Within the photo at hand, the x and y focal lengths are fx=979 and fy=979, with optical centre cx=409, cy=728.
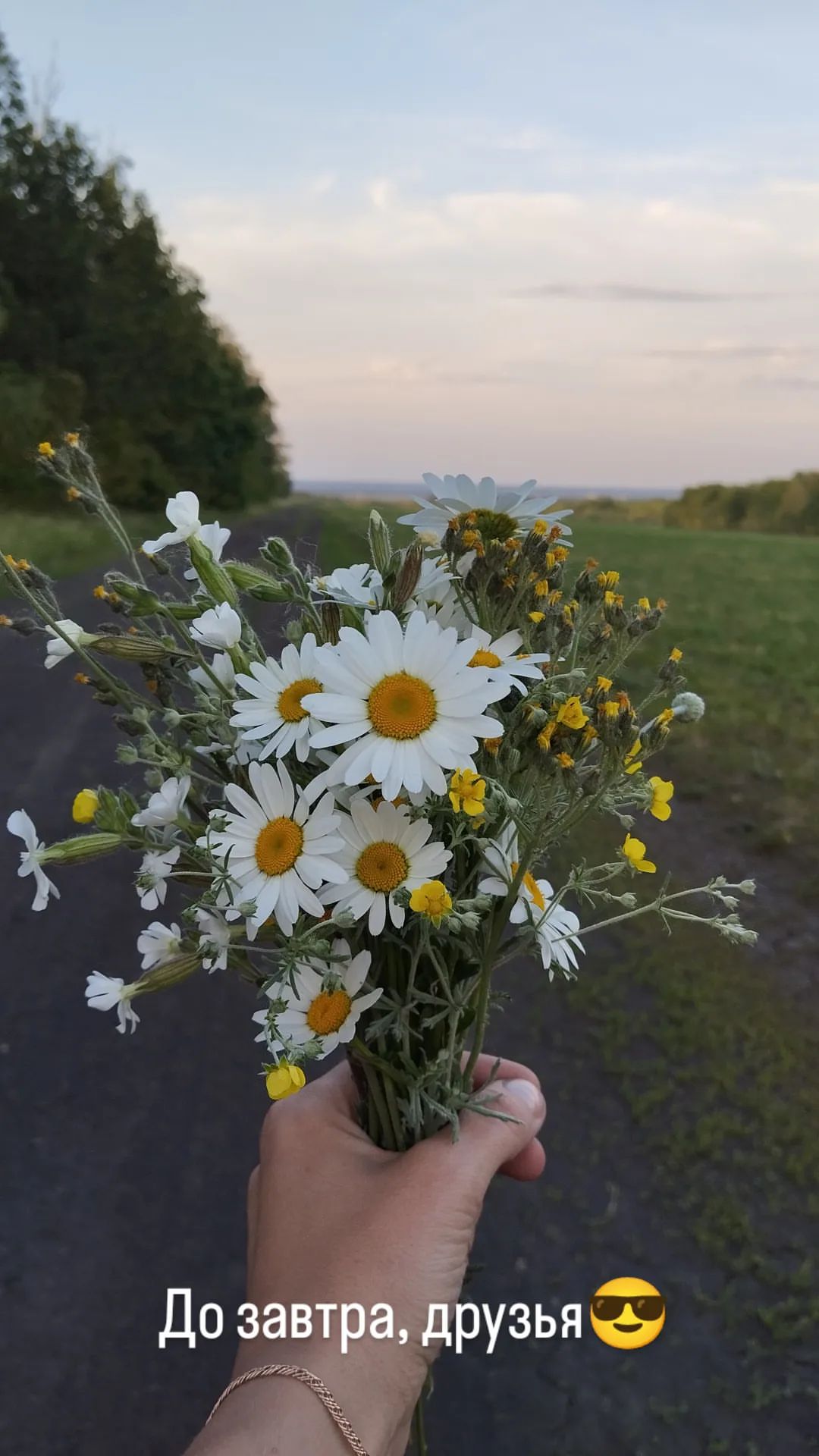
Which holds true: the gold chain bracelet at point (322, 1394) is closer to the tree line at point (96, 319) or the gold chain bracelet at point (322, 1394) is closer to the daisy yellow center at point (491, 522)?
the daisy yellow center at point (491, 522)

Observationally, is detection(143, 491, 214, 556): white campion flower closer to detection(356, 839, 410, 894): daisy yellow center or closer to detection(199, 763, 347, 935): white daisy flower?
detection(199, 763, 347, 935): white daisy flower

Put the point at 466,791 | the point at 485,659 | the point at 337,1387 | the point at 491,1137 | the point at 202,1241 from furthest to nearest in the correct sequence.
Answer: the point at 202,1241
the point at 491,1137
the point at 337,1387
the point at 485,659
the point at 466,791

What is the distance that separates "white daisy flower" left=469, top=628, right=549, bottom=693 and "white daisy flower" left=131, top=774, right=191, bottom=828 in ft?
1.08

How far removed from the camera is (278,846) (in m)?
0.98

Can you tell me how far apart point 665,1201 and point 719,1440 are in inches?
21.7

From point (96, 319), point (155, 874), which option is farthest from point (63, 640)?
point (96, 319)

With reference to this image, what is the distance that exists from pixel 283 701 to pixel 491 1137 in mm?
700

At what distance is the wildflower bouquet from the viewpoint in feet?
3.11

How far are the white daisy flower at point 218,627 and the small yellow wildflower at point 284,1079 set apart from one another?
0.43m

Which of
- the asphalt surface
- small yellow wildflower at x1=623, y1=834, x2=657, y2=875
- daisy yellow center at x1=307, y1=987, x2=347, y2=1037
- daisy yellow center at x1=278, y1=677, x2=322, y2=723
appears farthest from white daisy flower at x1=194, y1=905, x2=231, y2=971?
the asphalt surface

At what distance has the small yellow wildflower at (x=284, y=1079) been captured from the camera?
96 cm

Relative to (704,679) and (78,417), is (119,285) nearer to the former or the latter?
(78,417)

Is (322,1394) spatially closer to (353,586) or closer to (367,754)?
(367,754)

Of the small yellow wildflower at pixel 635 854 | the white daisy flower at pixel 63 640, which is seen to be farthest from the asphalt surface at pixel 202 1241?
the white daisy flower at pixel 63 640
